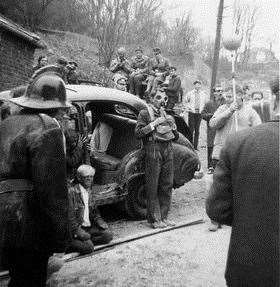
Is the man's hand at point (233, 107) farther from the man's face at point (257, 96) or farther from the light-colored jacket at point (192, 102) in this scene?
the light-colored jacket at point (192, 102)

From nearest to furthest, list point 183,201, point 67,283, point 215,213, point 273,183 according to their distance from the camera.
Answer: point 273,183, point 215,213, point 67,283, point 183,201

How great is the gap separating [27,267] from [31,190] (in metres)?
0.58

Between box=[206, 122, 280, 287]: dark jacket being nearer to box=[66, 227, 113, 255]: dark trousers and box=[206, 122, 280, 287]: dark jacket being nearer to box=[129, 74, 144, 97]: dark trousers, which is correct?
box=[66, 227, 113, 255]: dark trousers

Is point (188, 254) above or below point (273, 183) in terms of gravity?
below

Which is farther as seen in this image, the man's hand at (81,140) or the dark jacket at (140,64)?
the dark jacket at (140,64)

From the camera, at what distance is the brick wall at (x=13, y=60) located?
1188 cm

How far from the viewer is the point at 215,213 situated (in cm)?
253

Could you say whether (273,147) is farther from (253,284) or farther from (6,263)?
(6,263)

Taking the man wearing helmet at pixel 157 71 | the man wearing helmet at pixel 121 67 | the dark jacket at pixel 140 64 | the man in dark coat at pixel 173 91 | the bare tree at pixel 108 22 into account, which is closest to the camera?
the man in dark coat at pixel 173 91

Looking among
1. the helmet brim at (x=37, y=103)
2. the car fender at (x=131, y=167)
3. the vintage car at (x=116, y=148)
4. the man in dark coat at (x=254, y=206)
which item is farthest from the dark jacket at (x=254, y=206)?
the car fender at (x=131, y=167)

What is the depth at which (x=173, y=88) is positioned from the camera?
13.0m

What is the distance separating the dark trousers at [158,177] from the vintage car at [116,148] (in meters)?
0.22

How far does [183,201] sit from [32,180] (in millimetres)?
5447

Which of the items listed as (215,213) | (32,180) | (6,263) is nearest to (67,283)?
(6,263)
